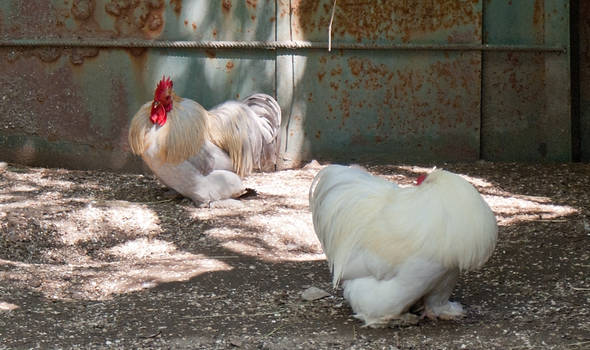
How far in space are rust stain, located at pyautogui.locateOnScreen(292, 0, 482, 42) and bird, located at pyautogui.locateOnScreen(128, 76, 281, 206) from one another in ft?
4.66

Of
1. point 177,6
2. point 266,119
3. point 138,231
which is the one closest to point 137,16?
point 177,6

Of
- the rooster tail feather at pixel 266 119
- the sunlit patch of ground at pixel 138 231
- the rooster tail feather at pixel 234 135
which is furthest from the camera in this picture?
the rooster tail feather at pixel 266 119

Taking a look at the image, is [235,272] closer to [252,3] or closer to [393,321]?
[393,321]

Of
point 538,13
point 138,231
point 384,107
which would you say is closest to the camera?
point 138,231

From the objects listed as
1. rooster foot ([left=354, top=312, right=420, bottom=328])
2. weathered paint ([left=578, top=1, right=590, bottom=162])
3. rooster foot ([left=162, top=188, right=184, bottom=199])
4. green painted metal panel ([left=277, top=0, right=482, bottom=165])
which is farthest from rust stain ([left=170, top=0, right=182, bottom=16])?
rooster foot ([left=354, top=312, right=420, bottom=328])

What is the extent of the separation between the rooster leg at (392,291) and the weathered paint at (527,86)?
468 centimetres

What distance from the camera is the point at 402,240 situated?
423 cm

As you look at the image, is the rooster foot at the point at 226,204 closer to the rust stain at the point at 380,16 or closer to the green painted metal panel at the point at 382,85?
the green painted metal panel at the point at 382,85

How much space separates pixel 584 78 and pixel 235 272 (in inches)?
190

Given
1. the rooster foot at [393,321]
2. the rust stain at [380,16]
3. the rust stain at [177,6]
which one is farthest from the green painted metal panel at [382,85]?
the rooster foot at [393,321]

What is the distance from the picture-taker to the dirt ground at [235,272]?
4.48 m

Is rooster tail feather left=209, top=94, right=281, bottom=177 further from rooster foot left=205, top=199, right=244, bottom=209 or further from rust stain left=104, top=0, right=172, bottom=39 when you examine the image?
rust stain left=104, top=0, right=172, bottom=39

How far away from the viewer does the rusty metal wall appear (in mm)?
8562

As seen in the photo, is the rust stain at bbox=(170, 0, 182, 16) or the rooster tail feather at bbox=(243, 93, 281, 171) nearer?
the rooster tail feather at bbox=(243, 93, 281, 171)
